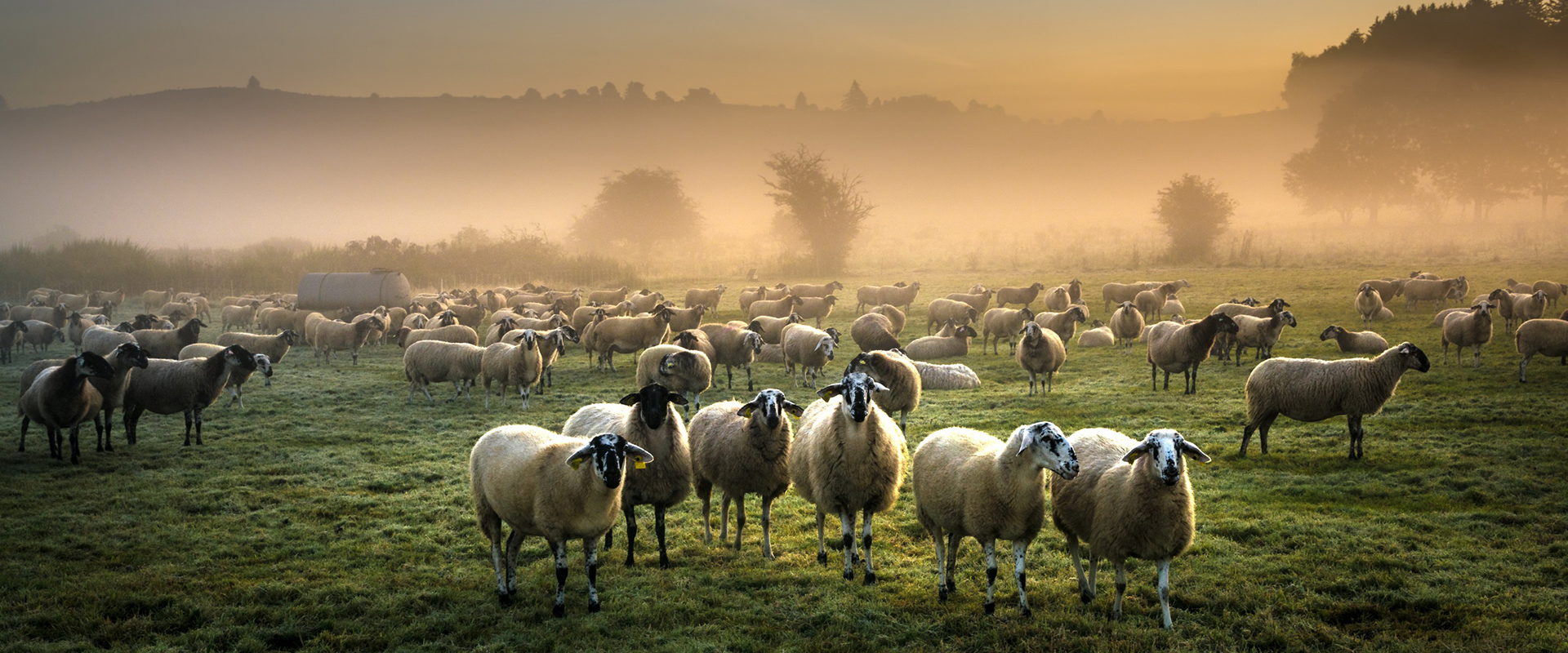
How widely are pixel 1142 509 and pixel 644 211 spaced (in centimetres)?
9053

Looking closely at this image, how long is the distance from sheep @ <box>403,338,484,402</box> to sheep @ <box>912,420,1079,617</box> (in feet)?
45.1

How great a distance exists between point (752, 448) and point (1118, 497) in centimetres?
381

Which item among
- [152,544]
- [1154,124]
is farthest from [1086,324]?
[1154,124]

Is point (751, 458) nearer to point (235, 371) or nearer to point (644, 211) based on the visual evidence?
point (235, 371)

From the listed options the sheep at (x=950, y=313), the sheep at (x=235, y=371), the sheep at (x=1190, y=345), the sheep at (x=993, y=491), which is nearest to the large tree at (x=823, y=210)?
the sheep at (x=950, y=313)

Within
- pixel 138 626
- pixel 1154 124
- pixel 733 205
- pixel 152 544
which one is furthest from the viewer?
pixel 1154 124

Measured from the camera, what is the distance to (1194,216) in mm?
51594

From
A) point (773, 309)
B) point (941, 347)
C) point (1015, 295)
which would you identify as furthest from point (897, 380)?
point (1015, 295)

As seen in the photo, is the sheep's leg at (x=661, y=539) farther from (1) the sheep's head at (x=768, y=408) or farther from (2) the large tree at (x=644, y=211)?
(2) the large tree at (x=644, y=211)

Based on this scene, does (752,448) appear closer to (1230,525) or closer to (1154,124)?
(1230,525)

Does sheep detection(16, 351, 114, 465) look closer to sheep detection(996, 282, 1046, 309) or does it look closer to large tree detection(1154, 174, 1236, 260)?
sheep detection(996, 282, 1046, 309)

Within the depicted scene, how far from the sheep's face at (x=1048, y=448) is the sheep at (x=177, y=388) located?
14162 millimetres

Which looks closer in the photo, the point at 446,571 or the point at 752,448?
the point at 446,571

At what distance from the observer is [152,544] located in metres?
8.45
